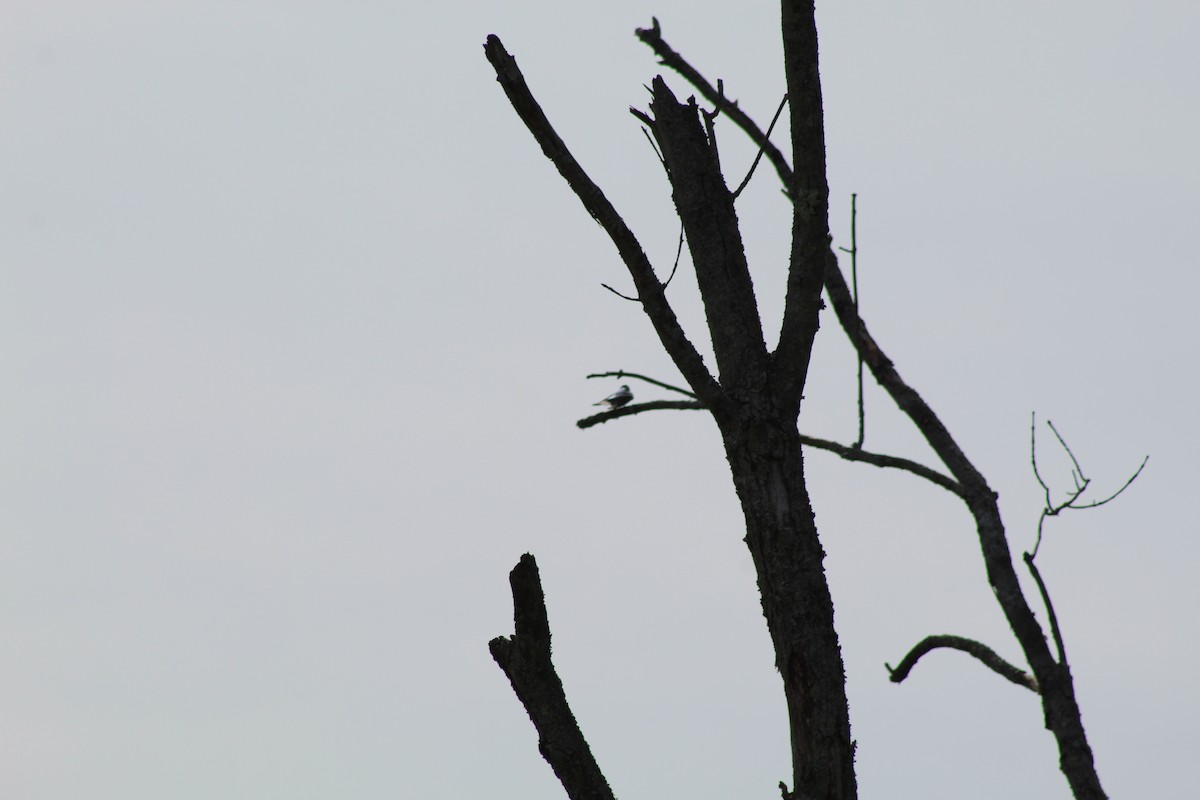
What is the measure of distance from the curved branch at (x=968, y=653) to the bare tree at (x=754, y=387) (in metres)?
2.49

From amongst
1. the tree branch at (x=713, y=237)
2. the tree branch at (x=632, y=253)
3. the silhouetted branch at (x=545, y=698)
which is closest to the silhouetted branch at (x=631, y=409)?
the tree branch at (x=713, y=237)

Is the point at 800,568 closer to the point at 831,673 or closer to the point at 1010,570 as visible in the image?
the point at 831,673

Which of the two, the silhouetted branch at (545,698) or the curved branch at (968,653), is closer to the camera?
the silhouetted branch at (545,698)

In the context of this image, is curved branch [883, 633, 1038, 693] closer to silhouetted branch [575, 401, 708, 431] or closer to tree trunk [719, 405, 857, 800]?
silhouetted branch [575, 401, 708, 431]

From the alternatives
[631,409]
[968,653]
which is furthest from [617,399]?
[968,653]

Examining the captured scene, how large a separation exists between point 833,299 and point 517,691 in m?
4.79

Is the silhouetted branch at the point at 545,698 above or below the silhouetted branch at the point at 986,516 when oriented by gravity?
below

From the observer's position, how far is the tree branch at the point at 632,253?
4738mm

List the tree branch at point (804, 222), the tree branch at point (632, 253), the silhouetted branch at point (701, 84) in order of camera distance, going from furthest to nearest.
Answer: the silhouetted branch at point (701, 84), the tree branch at point (804, 222), the tree branch at point (632, 253)

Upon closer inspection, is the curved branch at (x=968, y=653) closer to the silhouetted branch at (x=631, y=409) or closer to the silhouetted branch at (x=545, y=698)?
the silhouetted branch at (x=631, y=409)

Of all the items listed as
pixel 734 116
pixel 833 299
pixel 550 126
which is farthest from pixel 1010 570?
pixel 550 126

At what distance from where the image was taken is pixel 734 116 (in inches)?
345

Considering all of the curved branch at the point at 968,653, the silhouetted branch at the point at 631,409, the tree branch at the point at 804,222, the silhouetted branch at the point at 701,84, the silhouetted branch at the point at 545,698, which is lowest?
the silhouetted branch at the point at 545,698

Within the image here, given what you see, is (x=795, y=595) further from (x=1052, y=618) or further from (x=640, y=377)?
(x=1052, y=618)
